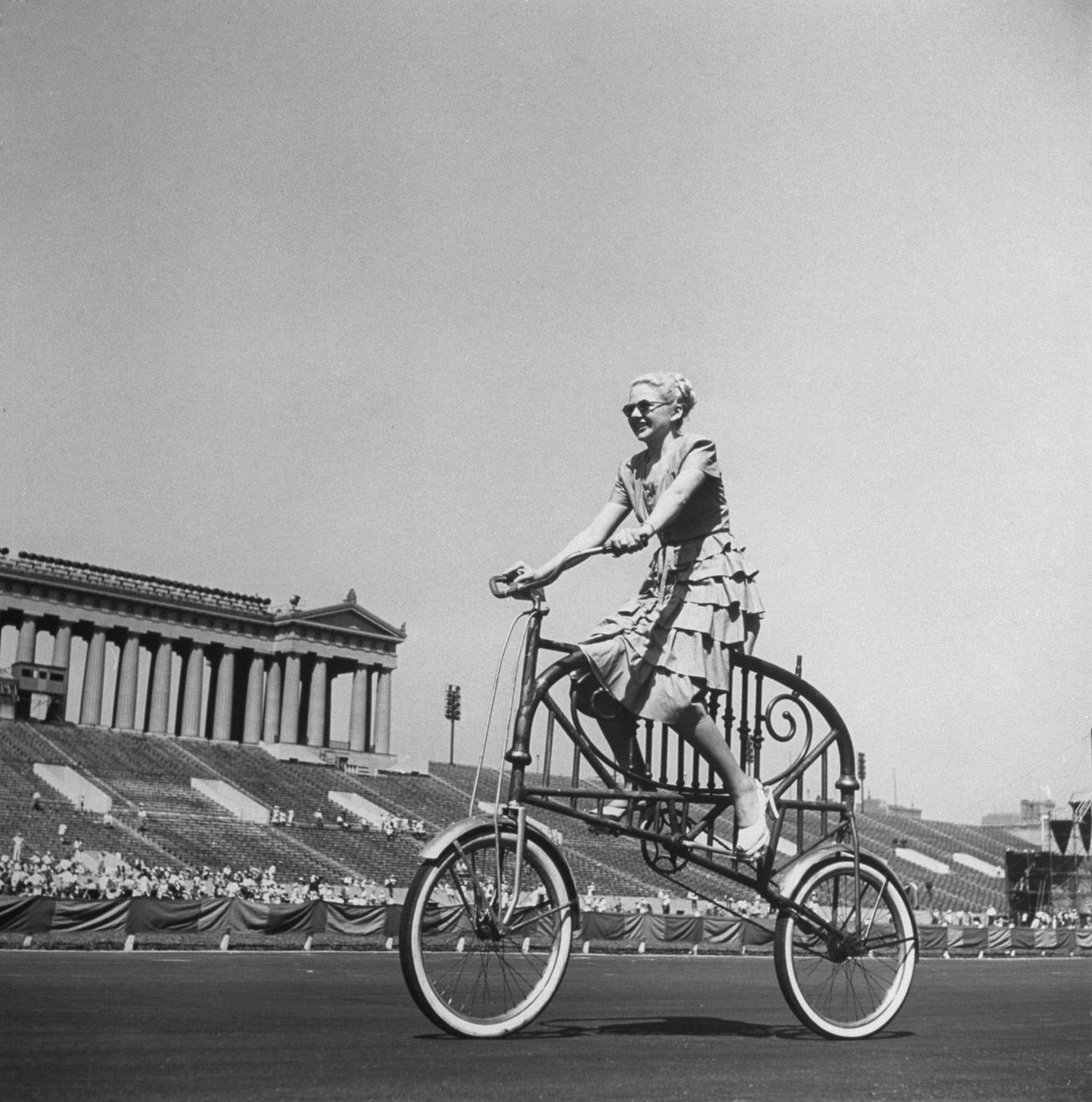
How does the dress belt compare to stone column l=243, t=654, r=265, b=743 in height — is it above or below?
below

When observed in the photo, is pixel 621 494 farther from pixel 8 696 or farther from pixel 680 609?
pixel 8 696

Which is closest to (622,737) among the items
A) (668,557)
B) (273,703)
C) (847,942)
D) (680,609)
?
(680,609)

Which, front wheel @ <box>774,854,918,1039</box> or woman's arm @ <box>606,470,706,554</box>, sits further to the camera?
front wheel @ <box>774,854,918,1039</box>

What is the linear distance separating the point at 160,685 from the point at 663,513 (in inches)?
3211

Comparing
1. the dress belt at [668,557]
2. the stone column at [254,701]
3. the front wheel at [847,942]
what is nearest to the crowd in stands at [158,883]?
the front wheel at [847,942]

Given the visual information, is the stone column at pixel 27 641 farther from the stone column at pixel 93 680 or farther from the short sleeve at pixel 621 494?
the short sleeve at pixel 621 494

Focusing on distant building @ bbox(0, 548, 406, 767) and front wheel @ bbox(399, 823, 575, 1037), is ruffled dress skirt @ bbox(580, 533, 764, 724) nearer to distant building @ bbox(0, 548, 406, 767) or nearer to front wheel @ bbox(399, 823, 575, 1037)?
front wheel @ bbox(399, 823, 575, 1037)

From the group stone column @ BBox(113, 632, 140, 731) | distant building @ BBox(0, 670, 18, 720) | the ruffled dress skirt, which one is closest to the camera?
the ruffled dress skirt

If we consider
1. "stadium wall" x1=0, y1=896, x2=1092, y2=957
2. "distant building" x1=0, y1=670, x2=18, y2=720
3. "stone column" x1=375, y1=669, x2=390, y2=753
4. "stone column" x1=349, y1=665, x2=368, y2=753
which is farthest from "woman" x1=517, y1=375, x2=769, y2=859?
"stone column" x1=375, y1=669, x2=390, y2=753

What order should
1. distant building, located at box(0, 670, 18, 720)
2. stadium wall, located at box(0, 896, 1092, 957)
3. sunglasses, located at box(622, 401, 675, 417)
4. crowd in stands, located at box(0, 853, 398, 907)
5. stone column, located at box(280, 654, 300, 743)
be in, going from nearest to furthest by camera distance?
1. sunglasses, located at box(622, 401, 675, 417)
2. stadium wall, located at box(0, 896, 1092, 957)
3. crowd in stands, located at box(0, 853, 398, 907)
4. distant building, located at box(0, 670, 18, 720)
5. stone column, located at box(280, 654, 300, 743)

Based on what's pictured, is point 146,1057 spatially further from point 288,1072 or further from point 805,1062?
point 805,1062

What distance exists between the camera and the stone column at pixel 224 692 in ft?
283

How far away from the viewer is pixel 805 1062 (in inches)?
193

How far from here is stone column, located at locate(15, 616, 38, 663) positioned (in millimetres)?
76062
